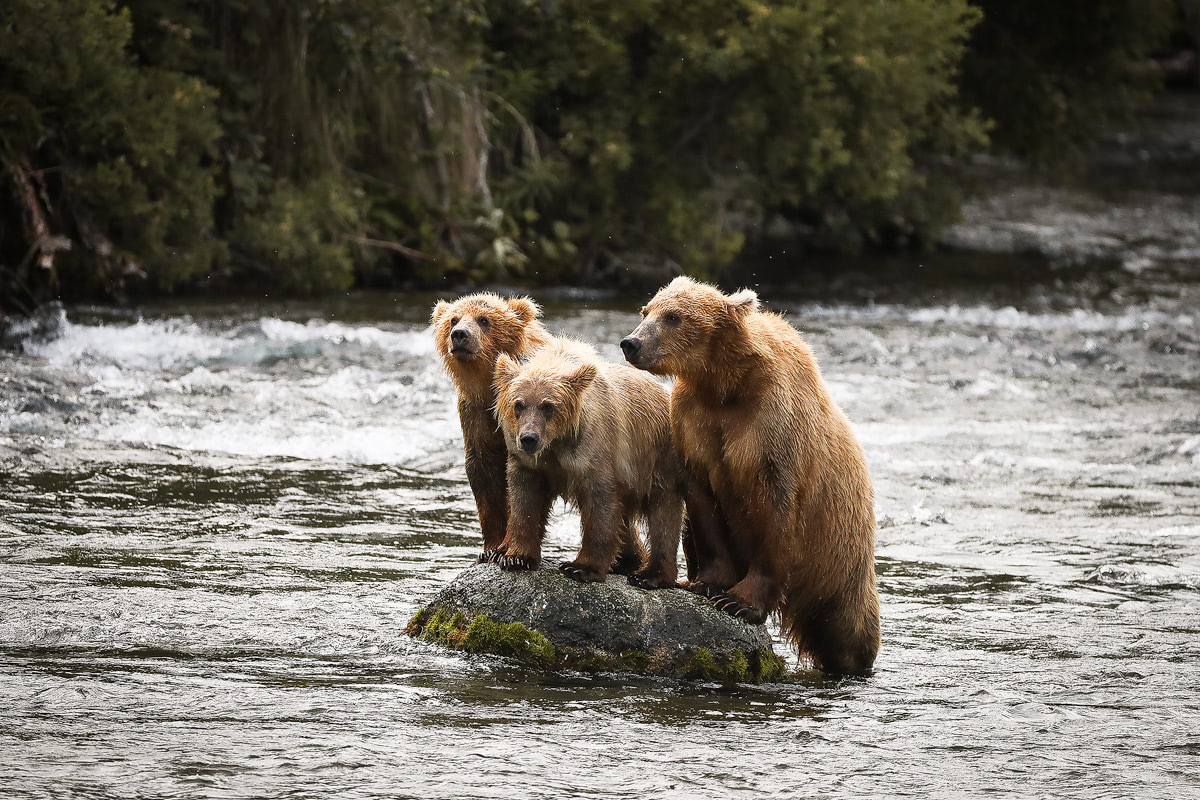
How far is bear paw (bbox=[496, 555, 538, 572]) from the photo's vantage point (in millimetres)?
5812

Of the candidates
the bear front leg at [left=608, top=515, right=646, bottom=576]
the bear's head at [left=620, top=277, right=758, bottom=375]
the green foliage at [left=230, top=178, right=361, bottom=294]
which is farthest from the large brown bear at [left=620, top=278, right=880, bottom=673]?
the green foliage at [left=230, top=178, right=361, bottom=294]

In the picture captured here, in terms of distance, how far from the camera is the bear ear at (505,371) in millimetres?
5766

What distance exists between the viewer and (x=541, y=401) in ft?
18.1

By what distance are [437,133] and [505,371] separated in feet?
45.5

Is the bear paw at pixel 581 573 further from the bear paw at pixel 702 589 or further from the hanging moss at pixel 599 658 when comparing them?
the bear paw at pixel 702 589

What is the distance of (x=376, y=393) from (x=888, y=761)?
8.17m

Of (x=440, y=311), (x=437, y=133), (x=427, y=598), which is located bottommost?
(x=427, y=598)

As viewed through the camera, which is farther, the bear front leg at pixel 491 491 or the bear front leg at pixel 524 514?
the bear front leg at pixel 491 491

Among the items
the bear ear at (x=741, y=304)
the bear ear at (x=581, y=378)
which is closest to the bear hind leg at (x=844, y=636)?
the bear ear at (x=741, y=304)

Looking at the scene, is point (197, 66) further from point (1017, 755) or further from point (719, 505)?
point (1017, 755)

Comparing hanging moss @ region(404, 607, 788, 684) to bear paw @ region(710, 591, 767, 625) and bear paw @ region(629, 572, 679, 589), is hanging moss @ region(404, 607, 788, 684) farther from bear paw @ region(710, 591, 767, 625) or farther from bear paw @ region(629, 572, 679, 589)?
bear paw @ region(629, 572, 679, 589)

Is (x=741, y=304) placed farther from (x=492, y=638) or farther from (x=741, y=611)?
(x=492, y=638)

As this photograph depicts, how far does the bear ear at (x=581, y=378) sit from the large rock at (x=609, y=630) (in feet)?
2.58

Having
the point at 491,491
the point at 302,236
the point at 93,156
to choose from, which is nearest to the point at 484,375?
the point at 491,491
